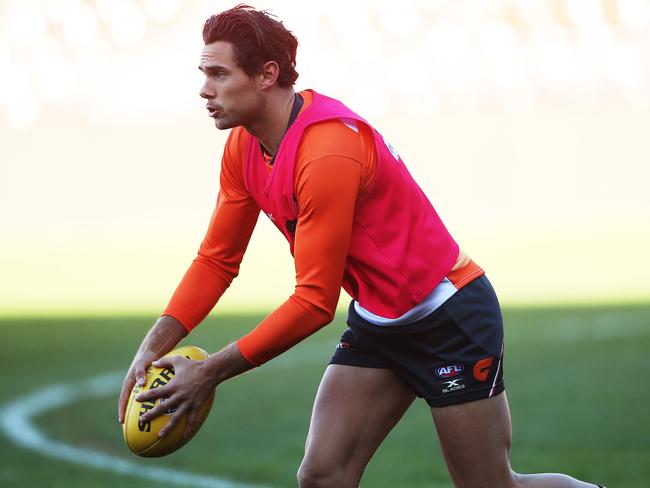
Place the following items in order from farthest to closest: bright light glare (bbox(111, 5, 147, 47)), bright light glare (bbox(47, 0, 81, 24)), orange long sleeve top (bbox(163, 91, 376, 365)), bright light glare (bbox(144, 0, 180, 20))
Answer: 1. bright light glare (bbox(144, 0, 180, 20))
2. bright light glare (bbox(111, 5, 147, 47))
3. bright light glare (bbox(47, 0, 81, 24))
4. orange long sleeve top (bbox(163, 91, 376, 365))

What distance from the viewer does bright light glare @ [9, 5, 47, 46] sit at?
93.6 ft

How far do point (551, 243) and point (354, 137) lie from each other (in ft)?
61.0


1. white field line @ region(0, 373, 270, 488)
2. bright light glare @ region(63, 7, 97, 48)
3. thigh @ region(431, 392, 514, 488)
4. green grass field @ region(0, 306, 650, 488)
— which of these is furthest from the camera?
bright light glare @ region(63, 7, 97, 48)

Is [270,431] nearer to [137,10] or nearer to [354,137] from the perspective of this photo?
[354,137]

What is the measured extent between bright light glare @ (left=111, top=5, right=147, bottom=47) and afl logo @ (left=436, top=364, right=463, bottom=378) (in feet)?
85.1

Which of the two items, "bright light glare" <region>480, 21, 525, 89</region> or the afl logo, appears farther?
"bright light glare" <region>480, 21, 525, 89</region>

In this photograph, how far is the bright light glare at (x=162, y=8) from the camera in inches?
1178

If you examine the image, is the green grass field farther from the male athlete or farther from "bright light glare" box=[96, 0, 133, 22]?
"bright light glare" box=[96, 0, 133, 22]

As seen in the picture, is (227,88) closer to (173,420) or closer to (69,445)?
(173,420)

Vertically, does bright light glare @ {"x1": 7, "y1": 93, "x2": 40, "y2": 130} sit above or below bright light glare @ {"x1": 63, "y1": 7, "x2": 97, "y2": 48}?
below

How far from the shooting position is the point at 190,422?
4426 mm

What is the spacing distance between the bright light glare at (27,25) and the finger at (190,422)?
25.4 meters

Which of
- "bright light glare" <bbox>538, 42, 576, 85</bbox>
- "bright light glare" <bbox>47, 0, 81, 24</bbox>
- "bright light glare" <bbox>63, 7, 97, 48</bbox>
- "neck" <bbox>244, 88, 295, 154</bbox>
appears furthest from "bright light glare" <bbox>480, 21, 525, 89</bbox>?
"neck" <bbox>244, 88, 295, 154</bbox>

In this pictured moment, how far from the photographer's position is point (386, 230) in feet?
14.9
